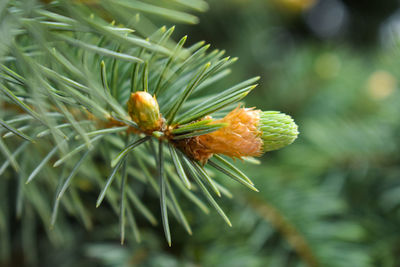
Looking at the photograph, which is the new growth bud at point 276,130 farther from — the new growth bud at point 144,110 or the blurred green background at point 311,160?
Result: the blurred green background at point 311,160

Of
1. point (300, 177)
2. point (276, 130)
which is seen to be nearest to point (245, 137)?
point (276, 130)

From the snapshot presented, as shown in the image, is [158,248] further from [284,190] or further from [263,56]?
[263,56]

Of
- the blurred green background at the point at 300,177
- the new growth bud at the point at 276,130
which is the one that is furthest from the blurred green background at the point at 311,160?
the new growth bud at the point at 276,130

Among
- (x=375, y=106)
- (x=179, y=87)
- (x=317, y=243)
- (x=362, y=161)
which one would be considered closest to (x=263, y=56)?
(x=375, y=106)

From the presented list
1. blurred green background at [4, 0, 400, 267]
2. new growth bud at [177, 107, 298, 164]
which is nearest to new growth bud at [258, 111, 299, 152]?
new growth bud at [177, 107, 298, 164]

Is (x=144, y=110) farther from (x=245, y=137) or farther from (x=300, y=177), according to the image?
(x=300, y=177)

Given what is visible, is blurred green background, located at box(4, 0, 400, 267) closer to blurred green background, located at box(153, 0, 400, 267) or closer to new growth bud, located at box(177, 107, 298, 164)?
blurred green background, located at box(153, 0, 400, 267)
